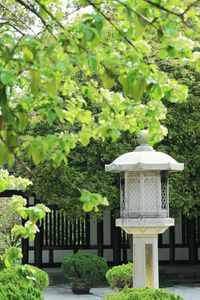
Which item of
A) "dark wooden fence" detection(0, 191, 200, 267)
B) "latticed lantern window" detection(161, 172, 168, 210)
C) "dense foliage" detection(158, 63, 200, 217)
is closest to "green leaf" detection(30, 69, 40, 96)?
"latticed lantern window" detection(161, 172, 168, 210)

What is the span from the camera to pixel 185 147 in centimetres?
1681

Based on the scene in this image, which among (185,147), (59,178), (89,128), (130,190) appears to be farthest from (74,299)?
(89,128)

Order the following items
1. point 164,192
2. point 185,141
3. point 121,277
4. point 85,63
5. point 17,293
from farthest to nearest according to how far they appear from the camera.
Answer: point 185,141
point 121,277
point 164,192
point 17,293
point 85,63

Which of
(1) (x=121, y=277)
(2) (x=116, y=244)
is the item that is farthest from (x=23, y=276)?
(2) (x=116, y=244)

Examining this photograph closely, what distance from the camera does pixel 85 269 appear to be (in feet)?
51.8

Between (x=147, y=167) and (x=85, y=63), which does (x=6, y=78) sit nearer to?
(x=85, y=63)

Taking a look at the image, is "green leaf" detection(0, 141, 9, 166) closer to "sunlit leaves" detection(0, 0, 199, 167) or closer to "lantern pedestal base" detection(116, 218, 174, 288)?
"sunlit leaves" detection(0, 0, 199, 167)

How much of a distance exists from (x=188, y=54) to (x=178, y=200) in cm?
1358

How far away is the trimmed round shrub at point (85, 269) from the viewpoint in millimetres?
15781

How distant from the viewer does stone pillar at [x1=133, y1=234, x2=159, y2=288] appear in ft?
29.2

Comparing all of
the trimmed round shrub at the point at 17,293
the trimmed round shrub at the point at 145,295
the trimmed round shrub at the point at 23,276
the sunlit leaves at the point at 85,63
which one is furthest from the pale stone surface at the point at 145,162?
the sunlit leaves at the point at 85,63

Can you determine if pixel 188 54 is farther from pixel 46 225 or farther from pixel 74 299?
pixel 46 225

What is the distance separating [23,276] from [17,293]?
3232mm

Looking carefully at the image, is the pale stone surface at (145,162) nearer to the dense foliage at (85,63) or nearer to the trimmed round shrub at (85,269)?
the dense foliage at (85,63)
